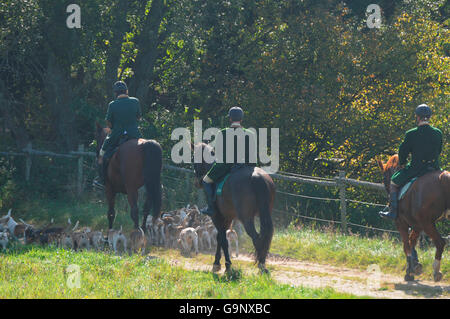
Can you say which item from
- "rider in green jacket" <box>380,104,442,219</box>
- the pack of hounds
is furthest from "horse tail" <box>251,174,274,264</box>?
the pack of hounds

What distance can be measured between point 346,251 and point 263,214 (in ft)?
11.0

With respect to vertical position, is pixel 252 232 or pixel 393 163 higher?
pixel 393 163

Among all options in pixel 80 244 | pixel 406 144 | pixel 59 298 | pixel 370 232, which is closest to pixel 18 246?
pixel 80 244

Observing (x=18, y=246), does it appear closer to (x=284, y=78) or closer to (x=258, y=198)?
(x=258, y=198)

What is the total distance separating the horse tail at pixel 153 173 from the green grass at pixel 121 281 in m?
1.74

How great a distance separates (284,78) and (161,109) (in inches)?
217

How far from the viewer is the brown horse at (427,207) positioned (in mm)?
9992

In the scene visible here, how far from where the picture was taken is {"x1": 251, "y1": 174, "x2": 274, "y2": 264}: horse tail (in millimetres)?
9836

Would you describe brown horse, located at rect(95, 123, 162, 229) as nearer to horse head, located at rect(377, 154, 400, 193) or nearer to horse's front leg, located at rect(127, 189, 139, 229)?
horse's front leg, located at rect(127, 189, 139, 229)

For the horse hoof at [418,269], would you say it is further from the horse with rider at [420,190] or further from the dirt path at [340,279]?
the dirt path at [340,279]

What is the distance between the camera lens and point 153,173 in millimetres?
12930

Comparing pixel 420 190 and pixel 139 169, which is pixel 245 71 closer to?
pixel 139 169

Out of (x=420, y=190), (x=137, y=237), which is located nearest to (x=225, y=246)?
(x=137, y=237)
